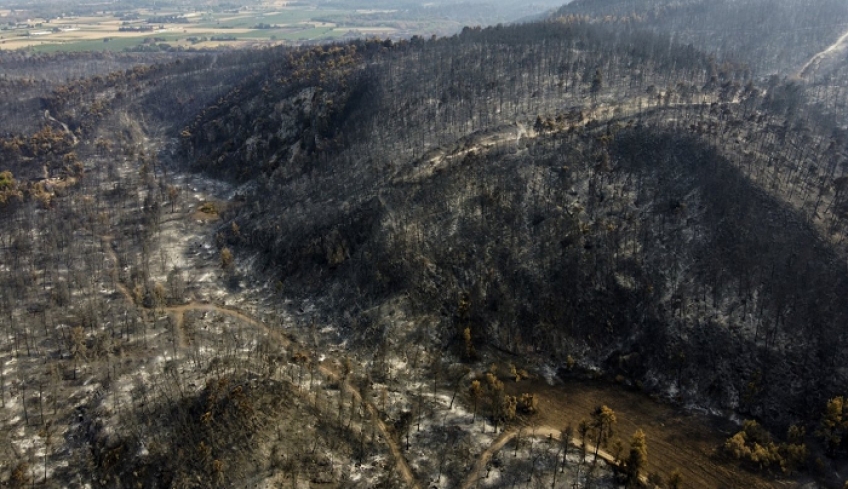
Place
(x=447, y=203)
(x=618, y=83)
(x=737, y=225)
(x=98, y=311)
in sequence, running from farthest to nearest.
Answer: (x=618, y=83) → (x=447, y=203) → (x=98, y=311) → (x=737, y=225)

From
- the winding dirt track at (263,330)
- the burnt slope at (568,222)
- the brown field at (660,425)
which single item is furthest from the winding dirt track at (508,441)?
the burnt slope at (568,222)

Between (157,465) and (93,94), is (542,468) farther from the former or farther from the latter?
(93,94)

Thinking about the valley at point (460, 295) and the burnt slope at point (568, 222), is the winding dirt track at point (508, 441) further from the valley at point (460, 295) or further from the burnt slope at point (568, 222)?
the burnt slope at point (568, 222)

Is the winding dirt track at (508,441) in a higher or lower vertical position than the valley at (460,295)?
lower

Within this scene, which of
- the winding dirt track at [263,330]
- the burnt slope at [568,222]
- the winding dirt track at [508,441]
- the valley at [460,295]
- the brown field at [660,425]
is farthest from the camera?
the burnt slope at [568,222]

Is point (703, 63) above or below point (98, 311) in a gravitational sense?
above

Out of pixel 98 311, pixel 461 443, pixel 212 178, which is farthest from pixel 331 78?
pixel 461 443

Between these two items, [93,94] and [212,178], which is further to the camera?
[93,94]

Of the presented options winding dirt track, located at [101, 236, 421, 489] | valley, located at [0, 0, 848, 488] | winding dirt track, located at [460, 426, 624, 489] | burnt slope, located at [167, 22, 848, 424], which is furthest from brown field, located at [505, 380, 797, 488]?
winding dirt track, located at [101, 236, 421, 489]

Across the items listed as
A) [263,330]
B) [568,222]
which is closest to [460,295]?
[568,222]
